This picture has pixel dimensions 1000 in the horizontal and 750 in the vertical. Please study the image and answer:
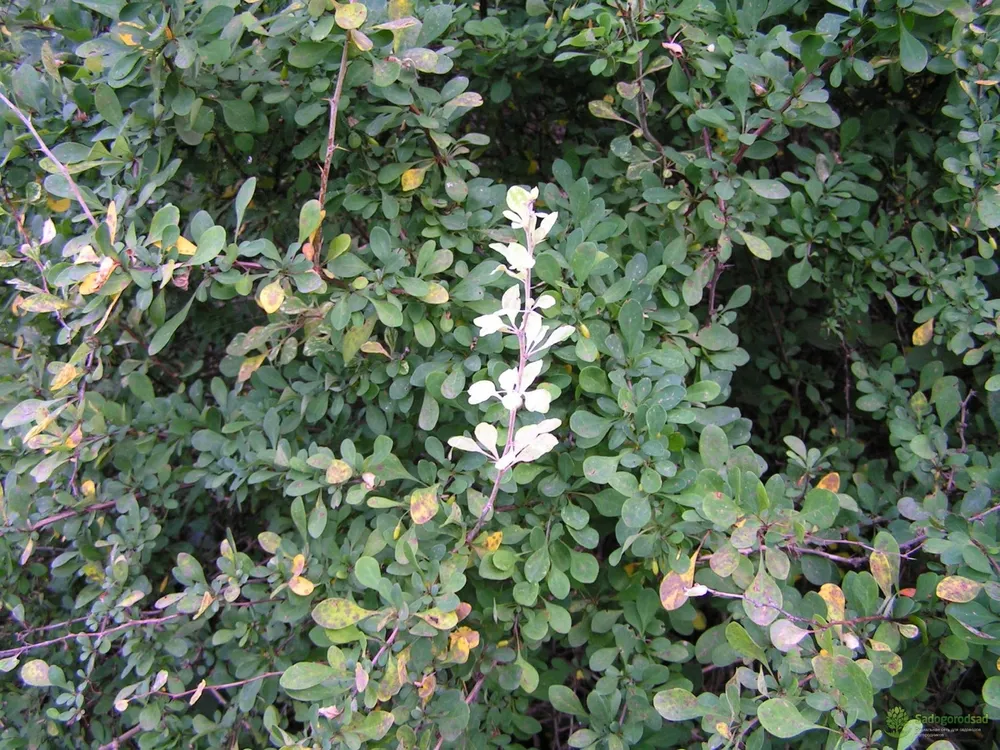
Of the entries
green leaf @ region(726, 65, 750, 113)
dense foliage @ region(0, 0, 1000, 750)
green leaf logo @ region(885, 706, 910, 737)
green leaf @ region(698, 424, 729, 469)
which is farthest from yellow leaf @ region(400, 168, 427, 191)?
green leaf logo @ region(885, 706, 910, 737)

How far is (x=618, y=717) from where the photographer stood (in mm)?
1312

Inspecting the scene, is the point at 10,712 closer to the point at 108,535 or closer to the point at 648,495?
the point at 108,535

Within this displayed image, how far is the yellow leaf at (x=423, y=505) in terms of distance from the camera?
1.14 metres

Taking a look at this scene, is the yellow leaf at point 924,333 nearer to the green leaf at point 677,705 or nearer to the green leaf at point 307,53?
the green leaf at point 677,705

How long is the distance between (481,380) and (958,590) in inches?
30.9

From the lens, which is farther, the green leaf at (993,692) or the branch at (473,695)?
the branch at (473,695)

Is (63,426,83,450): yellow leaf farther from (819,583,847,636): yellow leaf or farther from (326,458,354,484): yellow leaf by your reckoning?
(819,583,847,636): yellow leaf

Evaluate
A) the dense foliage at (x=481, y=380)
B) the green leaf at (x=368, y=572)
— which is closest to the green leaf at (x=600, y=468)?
the dense foliage at (x=481, y=380)

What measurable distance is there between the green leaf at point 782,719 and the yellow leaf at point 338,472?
72 centimetres

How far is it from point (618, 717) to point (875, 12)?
4.47 feet

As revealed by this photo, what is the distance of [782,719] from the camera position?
0.98 meters

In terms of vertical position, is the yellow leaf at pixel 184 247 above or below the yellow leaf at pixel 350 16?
below

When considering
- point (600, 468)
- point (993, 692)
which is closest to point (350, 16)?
point (600, 468)

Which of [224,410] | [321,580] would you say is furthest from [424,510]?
[224,410]
